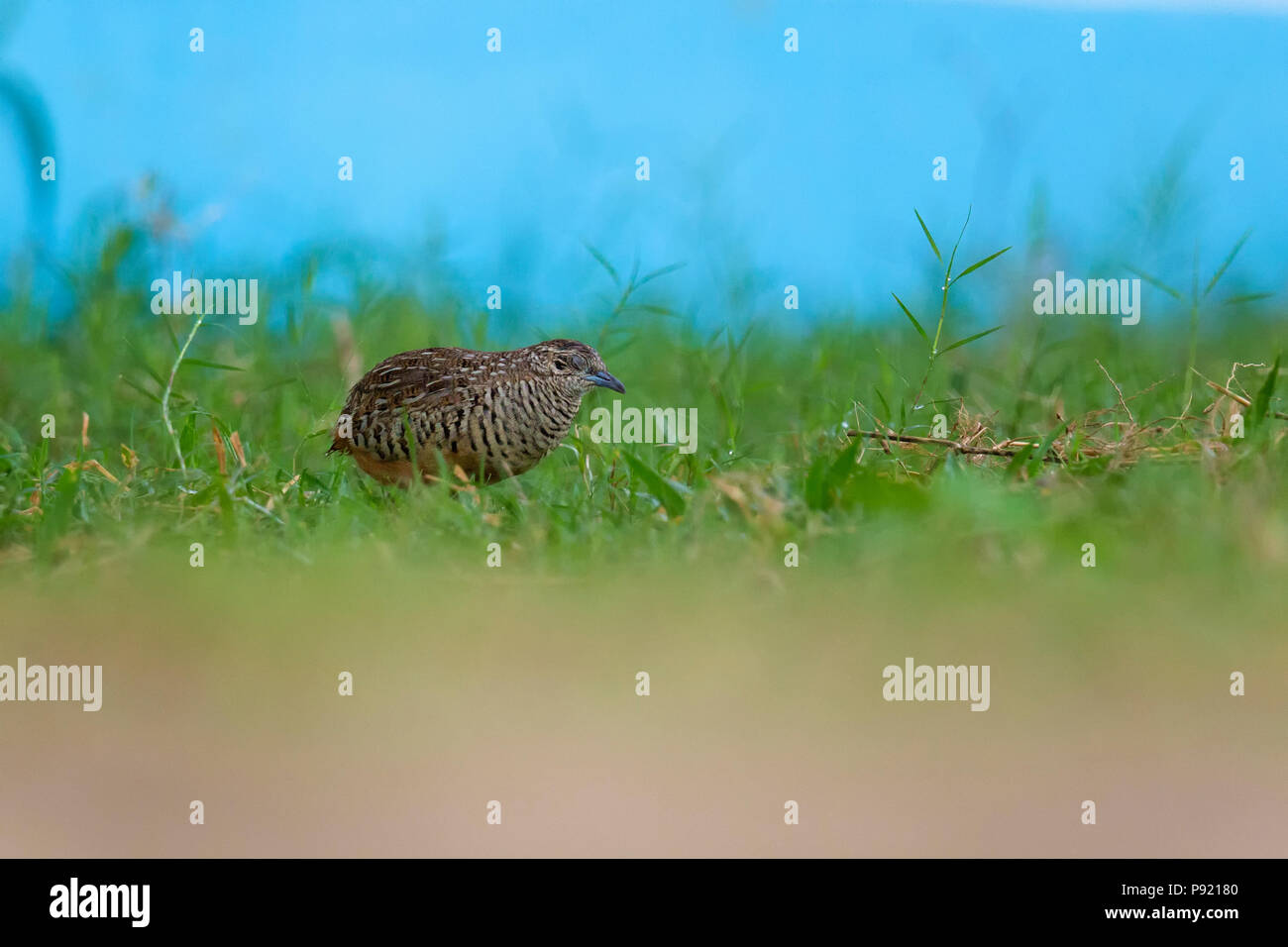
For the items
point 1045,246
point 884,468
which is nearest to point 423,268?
point 1045,246

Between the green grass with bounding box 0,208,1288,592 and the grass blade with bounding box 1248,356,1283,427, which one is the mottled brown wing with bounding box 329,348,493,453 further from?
the grass blade with bounding box 1248,356,1283,427

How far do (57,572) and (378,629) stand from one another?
1.50 metres

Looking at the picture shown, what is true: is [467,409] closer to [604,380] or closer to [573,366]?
[573,366]

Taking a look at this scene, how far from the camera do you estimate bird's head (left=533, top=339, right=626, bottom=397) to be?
5.68m

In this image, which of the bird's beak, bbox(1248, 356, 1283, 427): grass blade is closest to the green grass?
bbox(1248, 356, 1283, 427): grass blade

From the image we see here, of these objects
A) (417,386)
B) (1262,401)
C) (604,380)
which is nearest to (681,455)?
(604,380)

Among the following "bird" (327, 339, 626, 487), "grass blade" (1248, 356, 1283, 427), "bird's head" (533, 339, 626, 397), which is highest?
"bird's head" (533, 339, 626, 397)

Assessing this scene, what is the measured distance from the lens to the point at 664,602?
3.01 meters

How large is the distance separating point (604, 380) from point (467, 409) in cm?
65

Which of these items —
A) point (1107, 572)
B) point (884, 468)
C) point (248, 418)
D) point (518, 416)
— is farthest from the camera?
point (248, 418)

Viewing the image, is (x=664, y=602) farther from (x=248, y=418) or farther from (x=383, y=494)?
(x=248, y=418)

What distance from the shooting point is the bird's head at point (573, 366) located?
568 centimetres

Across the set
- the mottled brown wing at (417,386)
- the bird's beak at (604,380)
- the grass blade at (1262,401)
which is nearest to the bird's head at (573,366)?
the bird's beak at (604,380)

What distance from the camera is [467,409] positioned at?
543 cm
